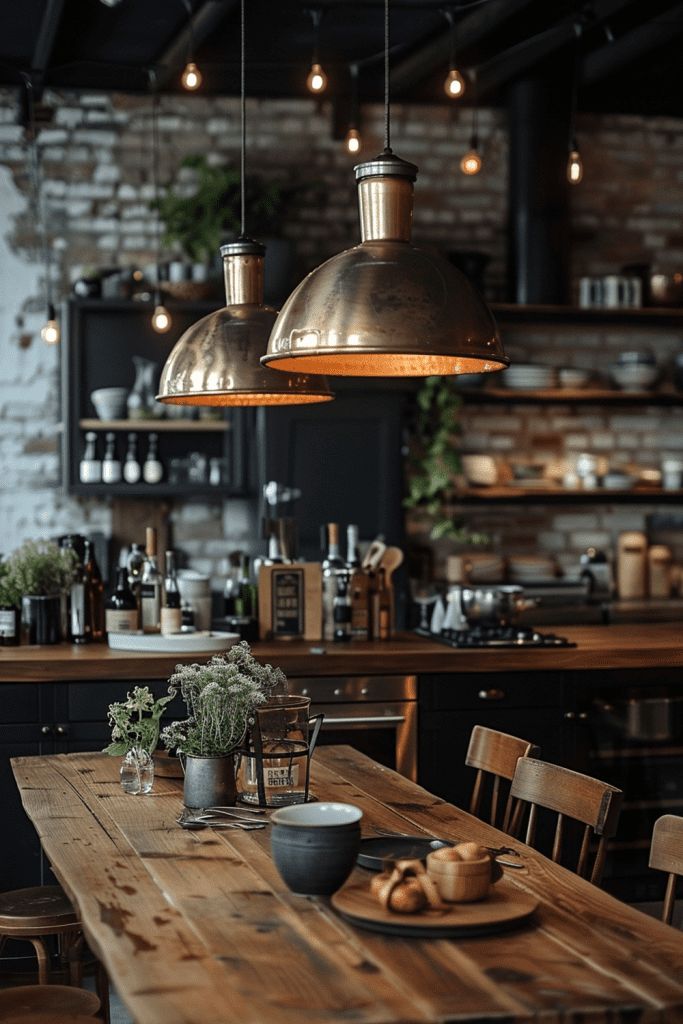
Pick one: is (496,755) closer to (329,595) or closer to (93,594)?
(329,595)

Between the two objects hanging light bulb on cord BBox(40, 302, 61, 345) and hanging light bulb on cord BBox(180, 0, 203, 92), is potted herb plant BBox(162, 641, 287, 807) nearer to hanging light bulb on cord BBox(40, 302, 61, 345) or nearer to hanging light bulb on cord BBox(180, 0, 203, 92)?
hanging light bulb on cord BBox(180, 0, 203, 92)

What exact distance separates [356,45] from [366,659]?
3279mm

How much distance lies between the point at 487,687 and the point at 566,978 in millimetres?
2939

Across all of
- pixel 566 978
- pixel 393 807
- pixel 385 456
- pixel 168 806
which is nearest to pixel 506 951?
pixel 566 978

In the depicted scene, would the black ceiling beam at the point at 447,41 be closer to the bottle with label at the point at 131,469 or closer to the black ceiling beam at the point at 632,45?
the black ceiling beam at the point at 632,45

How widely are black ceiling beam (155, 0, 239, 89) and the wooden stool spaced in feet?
12.3

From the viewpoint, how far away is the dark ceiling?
581cm

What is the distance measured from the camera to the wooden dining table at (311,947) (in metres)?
1.72

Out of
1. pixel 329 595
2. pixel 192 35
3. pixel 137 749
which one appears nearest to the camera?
pixel 137 749

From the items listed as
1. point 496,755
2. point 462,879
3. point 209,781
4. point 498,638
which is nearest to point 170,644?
point 498,638

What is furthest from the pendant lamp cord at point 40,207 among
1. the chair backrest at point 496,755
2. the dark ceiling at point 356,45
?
the chair backrest at point 496,755

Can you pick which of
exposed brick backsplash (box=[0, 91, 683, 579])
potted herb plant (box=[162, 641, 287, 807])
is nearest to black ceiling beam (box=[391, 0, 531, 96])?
exposed brick backsplash (box=[0, 91, 683, 579])

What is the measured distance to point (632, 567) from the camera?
729 cm

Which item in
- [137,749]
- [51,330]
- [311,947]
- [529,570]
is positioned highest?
[51,330]
